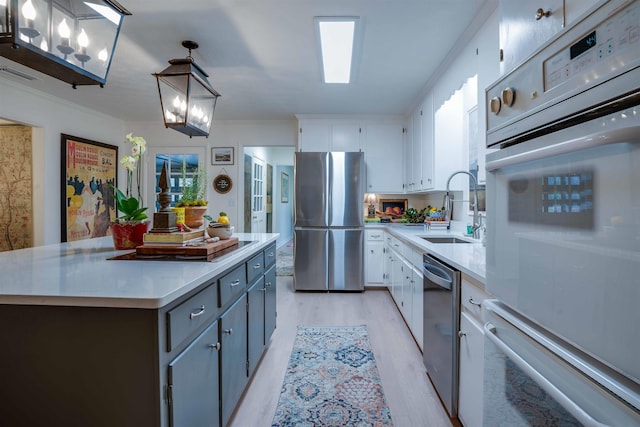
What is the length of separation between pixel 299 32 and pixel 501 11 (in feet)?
5.69

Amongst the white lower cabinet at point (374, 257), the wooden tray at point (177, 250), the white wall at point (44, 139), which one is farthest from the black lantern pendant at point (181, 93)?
the white lower cabinet at point (374, 257)

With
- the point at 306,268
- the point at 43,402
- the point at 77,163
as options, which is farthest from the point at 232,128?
the point at 43,402

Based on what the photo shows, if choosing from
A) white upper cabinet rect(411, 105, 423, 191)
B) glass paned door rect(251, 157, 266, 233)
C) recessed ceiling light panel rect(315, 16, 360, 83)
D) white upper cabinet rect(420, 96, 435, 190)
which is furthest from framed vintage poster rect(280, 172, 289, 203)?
recessed ceiling light panel rect(315, 16, 360, 83)

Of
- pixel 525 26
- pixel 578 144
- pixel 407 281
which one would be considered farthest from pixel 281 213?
pixel 578 144


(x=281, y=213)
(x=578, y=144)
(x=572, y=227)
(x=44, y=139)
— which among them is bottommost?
(x=281, y=213)

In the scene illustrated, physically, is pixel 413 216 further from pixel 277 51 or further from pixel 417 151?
pixel 277 51

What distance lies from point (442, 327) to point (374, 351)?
97cm

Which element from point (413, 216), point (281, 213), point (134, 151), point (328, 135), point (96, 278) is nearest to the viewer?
point (96, 278)

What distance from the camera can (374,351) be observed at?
8.79 ft

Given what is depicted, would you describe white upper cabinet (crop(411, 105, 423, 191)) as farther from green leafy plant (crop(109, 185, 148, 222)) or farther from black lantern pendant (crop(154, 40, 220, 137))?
green leafy plant (crop(109, 185, 148, 222))

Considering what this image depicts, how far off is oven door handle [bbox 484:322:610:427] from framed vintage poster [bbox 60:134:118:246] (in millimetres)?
5010

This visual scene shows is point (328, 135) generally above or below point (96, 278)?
above

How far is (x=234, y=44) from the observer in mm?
2709

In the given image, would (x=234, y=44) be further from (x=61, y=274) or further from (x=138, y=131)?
(x=138, y=131)
